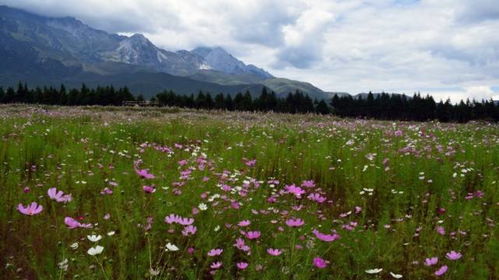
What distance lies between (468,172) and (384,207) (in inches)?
77.9

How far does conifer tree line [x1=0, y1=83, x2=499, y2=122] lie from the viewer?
78.7m

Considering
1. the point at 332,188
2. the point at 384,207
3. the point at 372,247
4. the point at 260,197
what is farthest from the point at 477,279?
the point at 332,188

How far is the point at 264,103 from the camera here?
8538 centimetres

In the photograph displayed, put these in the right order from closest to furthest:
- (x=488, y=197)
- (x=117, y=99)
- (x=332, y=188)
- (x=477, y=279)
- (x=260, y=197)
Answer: (x=477, y=279)
(x=260, y=197)
(x=488, y=197)
(x=332, y=188)
(x=117, y=99)

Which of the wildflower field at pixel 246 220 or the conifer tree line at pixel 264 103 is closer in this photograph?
the wildflower field at pixel 246 220

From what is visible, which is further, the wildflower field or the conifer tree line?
the conifer tree line

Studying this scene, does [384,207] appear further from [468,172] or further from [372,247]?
[468,172]

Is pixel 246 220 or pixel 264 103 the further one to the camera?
pixel 264 103

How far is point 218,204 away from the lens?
12.3 feet

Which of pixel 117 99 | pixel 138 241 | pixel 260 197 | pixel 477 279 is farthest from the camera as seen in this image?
pixel 117 99

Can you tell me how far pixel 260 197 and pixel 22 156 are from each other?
3.90 meters

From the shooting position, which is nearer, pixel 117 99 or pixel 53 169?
pixel 53 169

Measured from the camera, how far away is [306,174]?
5969 mm

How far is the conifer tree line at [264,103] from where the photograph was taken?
78.7 metres
